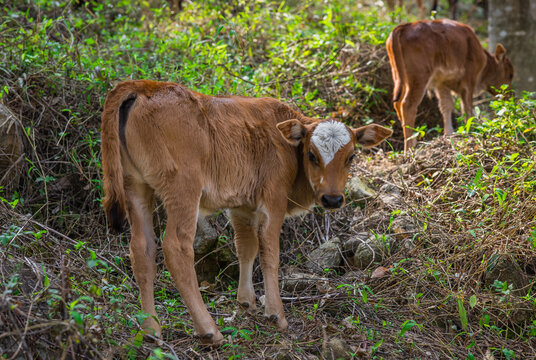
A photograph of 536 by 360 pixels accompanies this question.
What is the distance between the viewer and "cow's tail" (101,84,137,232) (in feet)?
14.4

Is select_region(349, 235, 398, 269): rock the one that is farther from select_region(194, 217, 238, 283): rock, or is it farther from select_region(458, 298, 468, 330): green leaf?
select_region(194, 217, 238, 283): rock

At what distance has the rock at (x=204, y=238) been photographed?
604cm

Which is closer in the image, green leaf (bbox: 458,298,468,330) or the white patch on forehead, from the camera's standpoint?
green leaf (bbox: 458,298,468,330)

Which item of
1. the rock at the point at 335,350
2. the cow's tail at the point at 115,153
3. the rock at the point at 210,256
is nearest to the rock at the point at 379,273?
the rock at the point at 335,350

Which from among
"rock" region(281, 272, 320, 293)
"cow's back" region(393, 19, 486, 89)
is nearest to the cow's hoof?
"rock" region(281, 272, 320, 293)

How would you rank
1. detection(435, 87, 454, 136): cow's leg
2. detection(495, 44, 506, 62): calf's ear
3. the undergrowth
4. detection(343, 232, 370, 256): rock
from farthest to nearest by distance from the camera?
detection(495, 44, 506, 62): calf's ear < detection(435, 87, 454, 136): cow's leg < detection(343, 232, 370, 256): rock < the undergrowth

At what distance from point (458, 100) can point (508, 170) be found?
3984 mm

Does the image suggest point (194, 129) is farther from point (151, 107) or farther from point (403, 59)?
point (403, 59)

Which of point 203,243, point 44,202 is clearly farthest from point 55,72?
point 203,243

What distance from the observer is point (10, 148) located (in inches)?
241

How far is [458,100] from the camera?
33.5ft

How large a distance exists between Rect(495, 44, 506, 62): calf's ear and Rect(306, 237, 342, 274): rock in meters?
5.47

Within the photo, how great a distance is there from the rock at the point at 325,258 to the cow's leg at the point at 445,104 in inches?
144

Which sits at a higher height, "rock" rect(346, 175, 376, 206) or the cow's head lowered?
the cow's head lowered
